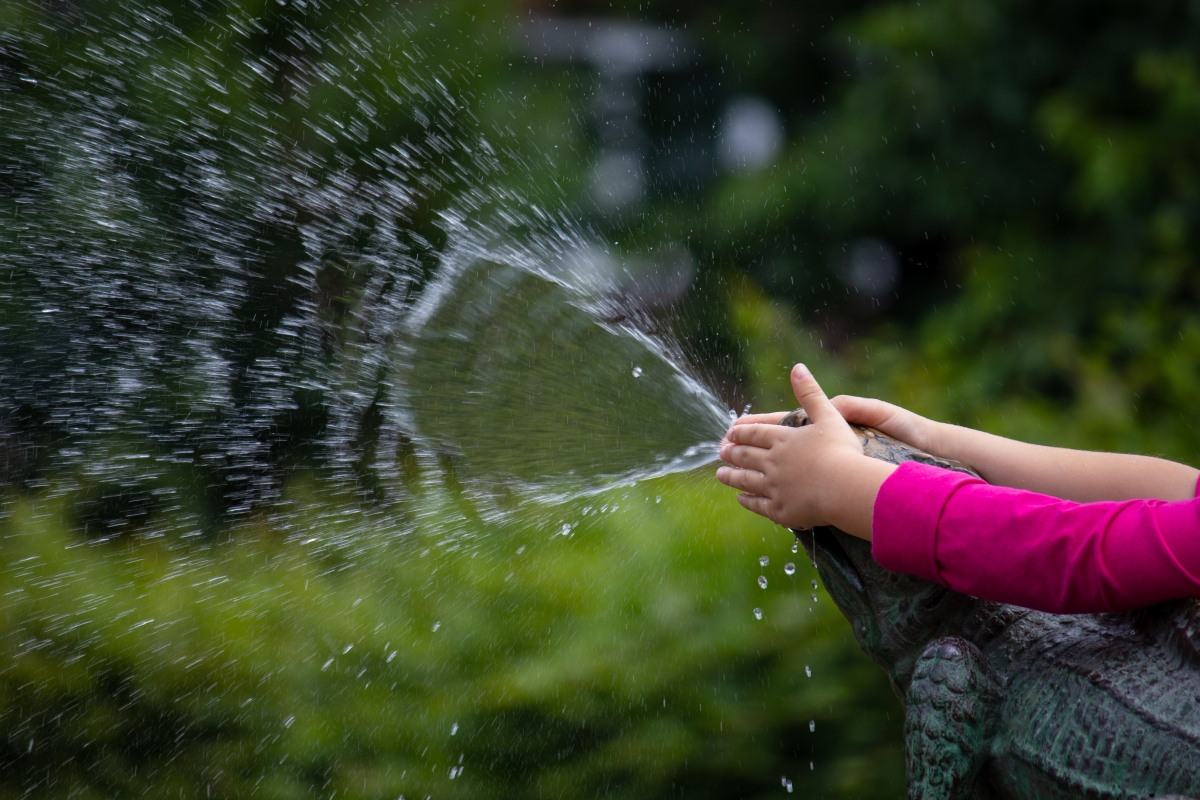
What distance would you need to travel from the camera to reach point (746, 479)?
1.73 m

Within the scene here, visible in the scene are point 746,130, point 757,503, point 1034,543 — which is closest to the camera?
point 1034,543

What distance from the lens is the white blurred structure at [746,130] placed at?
766cm

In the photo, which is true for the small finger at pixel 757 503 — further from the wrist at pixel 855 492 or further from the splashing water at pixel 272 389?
the splashing water at pixel 272 389

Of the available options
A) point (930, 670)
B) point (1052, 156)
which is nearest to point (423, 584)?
point (930, 670)

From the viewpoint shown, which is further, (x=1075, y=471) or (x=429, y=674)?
(x=429, y=674)

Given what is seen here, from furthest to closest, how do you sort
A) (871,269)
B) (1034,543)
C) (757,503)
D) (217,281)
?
(871,269) < (217,281) < (757,503) < (1034,543)

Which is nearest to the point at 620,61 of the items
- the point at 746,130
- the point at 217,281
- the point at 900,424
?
the point at 746,130

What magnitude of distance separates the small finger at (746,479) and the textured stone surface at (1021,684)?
0.11 metres

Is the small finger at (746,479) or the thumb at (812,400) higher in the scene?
the thumb at (812,400)

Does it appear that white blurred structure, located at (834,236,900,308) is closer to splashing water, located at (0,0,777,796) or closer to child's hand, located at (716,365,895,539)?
splashing water, located at (0,0,777,796)

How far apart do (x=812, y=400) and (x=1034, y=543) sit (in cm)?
40

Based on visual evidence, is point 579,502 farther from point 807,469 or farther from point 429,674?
point 807,469

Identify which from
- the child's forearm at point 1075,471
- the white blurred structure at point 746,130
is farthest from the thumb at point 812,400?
the white blurred structure at point 746,130

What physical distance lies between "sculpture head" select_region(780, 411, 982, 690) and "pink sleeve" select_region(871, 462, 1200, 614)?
0.11 meters
